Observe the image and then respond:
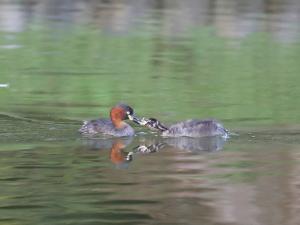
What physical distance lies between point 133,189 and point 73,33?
58.2 ft

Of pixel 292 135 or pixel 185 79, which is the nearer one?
pixel 292 135

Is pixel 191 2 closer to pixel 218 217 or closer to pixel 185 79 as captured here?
pixel 185 79

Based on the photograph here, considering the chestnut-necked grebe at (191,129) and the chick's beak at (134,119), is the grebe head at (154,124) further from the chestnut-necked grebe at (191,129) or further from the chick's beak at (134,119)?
the chick's beak at (134,119)

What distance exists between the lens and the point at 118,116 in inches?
532

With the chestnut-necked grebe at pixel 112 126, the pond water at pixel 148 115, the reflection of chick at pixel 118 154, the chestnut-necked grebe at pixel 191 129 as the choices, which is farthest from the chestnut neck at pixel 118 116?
the reflection of chick at pixel 118 154

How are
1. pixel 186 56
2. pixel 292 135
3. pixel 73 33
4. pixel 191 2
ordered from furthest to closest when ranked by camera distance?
1. pixel 191 2
2. pixel 73 33
3. pixel 186 56
4. pixel 292 135

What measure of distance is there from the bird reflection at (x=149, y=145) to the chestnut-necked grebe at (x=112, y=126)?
0.64 feet

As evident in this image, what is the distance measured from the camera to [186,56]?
72.8 ft

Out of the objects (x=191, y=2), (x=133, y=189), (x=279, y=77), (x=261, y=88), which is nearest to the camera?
(x=133, y=189)

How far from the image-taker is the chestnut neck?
43.5 ft

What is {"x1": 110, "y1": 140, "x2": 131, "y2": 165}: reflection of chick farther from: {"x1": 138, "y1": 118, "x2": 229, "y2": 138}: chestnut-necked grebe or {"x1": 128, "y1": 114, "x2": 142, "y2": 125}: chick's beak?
{"x1": 128, "y1": 114, "x2": 142, "y2": 125}: chick's beak

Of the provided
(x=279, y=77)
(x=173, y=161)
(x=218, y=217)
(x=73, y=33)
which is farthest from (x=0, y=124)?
(x=73, y=33)

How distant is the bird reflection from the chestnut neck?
310 mm

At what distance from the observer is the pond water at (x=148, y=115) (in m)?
8.99
